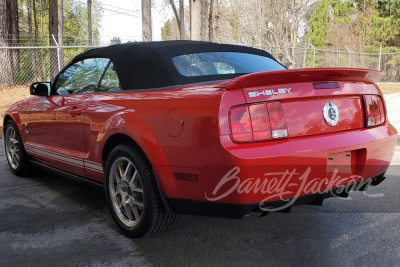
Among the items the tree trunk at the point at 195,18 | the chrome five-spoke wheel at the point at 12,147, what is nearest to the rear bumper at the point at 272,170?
the chrome five-spoke wheel at the point at 12,147

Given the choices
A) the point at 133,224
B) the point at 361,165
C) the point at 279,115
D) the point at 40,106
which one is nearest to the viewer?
the point at 279,115

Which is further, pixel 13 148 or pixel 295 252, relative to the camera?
pixel 13 148

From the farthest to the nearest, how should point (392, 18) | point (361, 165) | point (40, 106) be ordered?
1. point (392, 18)
2. point (40, 106)
3. point (361, 165)

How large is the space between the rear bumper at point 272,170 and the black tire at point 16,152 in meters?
3.07

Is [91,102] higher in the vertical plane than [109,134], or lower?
higher

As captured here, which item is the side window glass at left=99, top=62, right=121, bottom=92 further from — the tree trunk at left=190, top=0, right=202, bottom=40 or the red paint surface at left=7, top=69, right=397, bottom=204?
the tree trunk at left=190, top=0, right=202, bottom=40

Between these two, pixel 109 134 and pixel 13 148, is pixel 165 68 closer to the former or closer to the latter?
pixel 109 134

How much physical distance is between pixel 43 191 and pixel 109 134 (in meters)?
1.85

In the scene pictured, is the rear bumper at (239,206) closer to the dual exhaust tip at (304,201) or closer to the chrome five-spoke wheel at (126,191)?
the dual exhaust tip at (304,201)

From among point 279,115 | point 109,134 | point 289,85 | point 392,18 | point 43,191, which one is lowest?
point 43,191

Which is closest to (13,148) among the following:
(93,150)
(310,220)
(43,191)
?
(43,191)

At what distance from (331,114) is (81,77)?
251 centimetres

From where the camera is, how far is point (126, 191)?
10.9ft

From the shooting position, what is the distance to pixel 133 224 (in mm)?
3246
